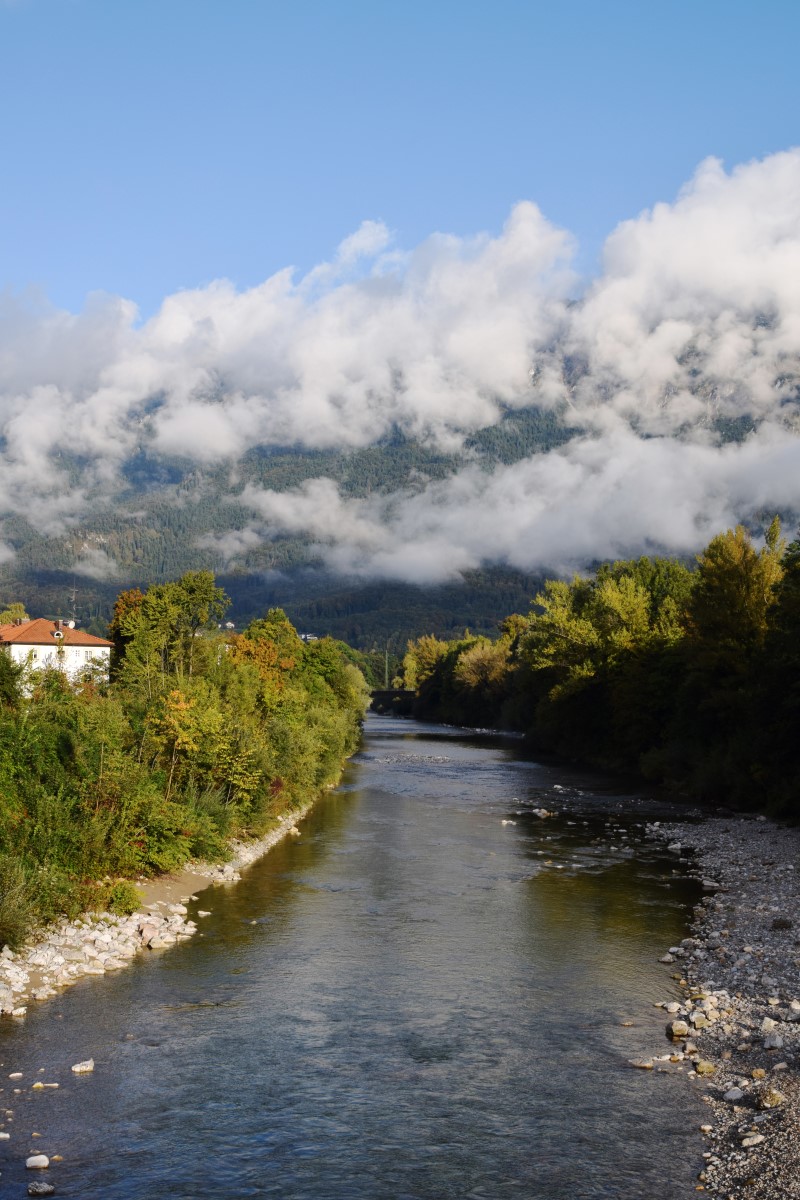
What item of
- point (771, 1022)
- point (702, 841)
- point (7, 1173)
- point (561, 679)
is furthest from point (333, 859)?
point (561, 679)

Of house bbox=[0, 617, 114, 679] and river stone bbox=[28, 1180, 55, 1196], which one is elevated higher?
house bbox=[0, 617, 114, 679]

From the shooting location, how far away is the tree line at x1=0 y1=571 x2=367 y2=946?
28.4 metres

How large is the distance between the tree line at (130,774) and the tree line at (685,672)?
24354mm

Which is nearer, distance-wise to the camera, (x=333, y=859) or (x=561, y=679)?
(x=333, y=859)

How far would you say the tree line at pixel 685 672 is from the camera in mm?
51041

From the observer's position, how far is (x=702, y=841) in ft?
147

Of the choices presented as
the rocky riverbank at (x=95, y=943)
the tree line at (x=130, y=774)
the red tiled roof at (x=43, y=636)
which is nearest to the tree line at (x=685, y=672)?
the tree line at (x=130, y=774)

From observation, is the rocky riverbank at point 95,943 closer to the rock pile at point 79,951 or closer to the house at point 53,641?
the rock pile at point 79,951

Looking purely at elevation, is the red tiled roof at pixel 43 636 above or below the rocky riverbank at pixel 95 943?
above

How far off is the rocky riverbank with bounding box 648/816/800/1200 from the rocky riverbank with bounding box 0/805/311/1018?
13.5 m

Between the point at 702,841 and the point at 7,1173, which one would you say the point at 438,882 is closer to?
the point at 702,841

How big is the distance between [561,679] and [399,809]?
137ft

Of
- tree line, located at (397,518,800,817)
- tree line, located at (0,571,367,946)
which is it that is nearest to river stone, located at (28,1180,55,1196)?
tree line, located at (0,571,367,946)

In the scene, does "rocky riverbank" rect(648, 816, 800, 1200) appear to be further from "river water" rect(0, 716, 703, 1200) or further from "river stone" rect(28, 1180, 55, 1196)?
"river stone" rect(28, 1180, 55, 1196)
